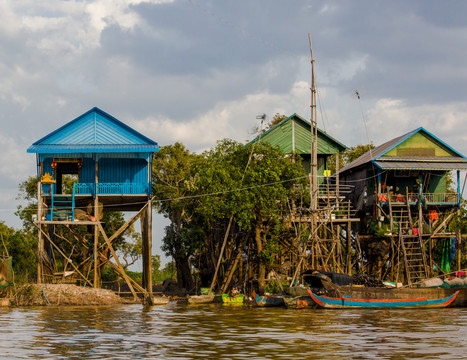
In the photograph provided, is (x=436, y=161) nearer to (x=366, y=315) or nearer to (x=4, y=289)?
(x=366, y=315)

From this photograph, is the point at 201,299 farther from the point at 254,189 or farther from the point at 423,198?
the point at 423,198

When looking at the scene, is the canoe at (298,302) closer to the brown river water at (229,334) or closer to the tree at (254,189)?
the brown river water at (229,334)

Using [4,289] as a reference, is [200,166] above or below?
above

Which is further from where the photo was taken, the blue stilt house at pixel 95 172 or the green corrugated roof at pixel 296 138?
the green corrugated roof at pixel 296 138

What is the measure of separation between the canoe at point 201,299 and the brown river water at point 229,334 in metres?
4.43

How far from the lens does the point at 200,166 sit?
41469mm

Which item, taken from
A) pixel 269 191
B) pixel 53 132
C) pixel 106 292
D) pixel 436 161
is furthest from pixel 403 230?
pixel 53 132

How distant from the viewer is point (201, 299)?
35906 mm

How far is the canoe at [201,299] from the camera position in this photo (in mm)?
35656

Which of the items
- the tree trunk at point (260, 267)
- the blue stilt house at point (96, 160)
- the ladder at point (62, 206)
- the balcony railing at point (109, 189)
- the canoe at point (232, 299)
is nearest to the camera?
the ladder at point (62, 206)

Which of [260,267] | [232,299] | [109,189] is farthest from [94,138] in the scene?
[260,267]

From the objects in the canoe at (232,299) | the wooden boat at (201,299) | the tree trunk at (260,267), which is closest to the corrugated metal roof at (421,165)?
the tree trunk at (260,267)

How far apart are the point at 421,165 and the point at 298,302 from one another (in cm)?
1404

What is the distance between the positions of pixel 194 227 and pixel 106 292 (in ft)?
35.3
